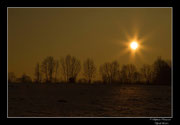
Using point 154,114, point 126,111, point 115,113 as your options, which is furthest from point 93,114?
point 154,114

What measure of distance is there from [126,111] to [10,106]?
6.59 meters

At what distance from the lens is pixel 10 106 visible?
13.6 metres
